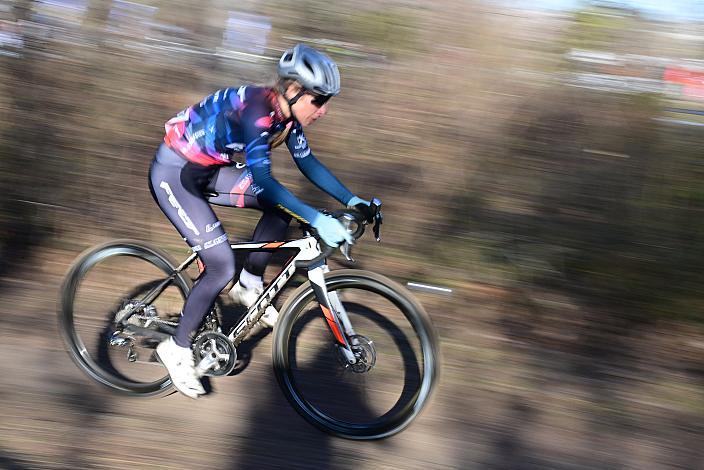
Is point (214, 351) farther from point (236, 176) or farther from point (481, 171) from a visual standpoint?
point (481, 171)

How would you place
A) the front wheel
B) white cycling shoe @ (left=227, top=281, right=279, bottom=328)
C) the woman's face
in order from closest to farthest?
the woman's face → the front wheel → white cycling shoe @ (left=227, top=281, right=279, bottom=328)

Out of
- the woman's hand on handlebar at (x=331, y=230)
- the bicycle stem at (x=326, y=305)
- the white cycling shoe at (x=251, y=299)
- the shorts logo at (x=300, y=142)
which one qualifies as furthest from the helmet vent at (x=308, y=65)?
the white cycling shoe at (x=251, y=299)

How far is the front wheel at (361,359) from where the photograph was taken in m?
3.38

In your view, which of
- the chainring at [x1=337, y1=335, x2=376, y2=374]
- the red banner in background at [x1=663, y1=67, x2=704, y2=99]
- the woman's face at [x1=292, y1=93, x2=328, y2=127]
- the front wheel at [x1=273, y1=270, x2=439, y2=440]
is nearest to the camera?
the woman's face at [x1=292, y1=93, x2=328, y2=127]

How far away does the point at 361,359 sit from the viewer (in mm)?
3516

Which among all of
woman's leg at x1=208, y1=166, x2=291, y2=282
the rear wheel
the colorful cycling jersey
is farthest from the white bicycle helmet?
the rear wheel

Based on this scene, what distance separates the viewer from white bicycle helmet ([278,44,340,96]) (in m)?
3.09

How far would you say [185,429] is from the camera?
3609mm

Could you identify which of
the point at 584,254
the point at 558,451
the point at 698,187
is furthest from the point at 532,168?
the point at 558,451

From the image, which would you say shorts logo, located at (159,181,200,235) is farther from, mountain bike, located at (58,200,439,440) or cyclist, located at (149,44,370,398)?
mountain bike, located at (58,200,439,440)

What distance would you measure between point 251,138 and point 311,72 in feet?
1.37

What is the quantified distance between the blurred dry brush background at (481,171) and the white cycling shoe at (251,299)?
1116 mm

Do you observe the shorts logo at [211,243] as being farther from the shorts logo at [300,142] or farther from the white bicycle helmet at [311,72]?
the white bicycle helmet at [311,72]

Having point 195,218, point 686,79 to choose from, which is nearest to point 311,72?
point 195,218
